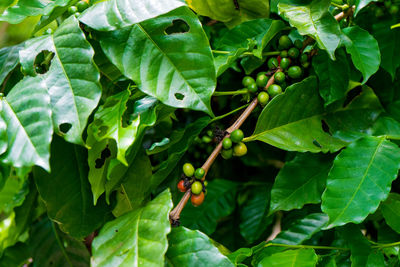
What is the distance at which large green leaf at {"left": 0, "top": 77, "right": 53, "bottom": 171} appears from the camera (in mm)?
585

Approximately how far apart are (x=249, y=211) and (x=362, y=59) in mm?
515

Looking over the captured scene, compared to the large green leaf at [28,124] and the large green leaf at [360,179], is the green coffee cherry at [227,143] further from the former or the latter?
the large green leaf at [28,124]

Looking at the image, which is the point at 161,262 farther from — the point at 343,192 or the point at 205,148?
the point at 205,148

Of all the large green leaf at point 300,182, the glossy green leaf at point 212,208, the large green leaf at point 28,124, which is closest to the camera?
the large green leaf at point 28,124

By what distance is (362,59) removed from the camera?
765 mm

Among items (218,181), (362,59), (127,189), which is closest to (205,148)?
(218,181)

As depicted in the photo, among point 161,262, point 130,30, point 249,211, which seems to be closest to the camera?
point 161,262

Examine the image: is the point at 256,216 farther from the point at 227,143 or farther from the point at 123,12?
the point at 123,12

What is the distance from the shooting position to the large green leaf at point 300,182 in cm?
82

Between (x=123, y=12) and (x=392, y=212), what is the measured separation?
0.56 m

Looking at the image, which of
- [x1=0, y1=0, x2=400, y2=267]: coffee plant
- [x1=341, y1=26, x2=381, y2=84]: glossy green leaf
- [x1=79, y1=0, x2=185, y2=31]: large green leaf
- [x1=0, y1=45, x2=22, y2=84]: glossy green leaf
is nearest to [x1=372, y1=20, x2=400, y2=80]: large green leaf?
[x1=0, y1=0, x2=400, y2=267]: coffee plant

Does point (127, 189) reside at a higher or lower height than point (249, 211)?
higher

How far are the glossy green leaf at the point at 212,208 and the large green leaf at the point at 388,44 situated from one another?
0.51 m

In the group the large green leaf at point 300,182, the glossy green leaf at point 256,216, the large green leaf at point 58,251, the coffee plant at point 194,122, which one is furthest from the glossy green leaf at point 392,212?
the large green leaf at point 58,251
